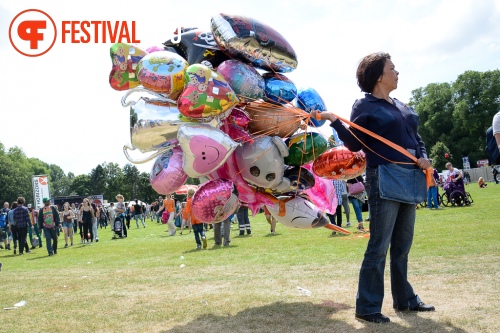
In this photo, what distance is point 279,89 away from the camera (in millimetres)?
4570

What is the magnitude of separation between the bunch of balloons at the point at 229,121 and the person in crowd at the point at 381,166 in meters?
0.57

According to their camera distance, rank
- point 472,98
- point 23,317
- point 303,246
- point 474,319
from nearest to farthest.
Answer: point 474,319 < point 23,317 < point 303,246 < point 472,98

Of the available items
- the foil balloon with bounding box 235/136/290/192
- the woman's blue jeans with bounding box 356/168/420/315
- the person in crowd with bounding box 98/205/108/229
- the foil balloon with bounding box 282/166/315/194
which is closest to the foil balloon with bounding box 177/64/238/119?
the foil balloon with bounding box 235/136/290/192

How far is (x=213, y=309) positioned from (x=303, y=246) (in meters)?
5.13

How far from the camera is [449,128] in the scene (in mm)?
68312

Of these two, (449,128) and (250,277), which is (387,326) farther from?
(449,128)

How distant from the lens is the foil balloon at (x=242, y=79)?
14.2ft

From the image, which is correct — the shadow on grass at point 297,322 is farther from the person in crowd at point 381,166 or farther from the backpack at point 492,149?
the backpack at point 492,149

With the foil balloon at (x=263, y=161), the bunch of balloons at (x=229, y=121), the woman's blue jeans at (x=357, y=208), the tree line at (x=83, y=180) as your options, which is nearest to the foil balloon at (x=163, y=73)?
the bunch of balloons at (x=229, y=121)

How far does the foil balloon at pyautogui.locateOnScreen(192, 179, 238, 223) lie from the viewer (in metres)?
4.27

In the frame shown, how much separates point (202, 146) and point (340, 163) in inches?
54.9

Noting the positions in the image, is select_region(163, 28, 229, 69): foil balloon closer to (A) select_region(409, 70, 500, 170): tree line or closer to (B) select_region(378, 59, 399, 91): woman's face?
(B) select_region(378, 59, 399, 91): woman's face

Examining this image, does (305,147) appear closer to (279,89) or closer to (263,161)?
(263,161)

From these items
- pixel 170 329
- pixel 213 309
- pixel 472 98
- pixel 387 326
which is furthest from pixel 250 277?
pixel 472 98
